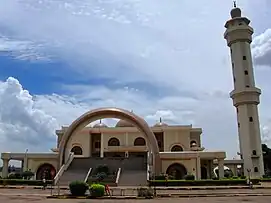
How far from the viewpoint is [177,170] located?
1853 inches

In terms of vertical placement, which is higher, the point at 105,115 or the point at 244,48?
the point at 244,48

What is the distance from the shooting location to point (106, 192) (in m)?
25.9

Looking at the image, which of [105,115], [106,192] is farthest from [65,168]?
[106,192]

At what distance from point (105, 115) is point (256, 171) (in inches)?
935

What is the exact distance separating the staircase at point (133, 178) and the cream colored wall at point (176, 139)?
55.3 feet

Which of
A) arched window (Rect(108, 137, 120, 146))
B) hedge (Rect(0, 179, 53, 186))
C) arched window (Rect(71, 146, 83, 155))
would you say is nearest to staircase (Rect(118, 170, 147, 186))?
hedge (Rect(0, 179, 53, 186))

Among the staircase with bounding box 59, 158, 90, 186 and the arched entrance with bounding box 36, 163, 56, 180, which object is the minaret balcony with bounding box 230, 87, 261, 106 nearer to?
the staircase with bounding box 59, 158, 90, 186

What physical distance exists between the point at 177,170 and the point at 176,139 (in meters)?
11.4

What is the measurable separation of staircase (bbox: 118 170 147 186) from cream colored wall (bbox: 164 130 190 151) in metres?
16.9

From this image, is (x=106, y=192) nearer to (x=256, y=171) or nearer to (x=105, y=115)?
(x=105, y=115)

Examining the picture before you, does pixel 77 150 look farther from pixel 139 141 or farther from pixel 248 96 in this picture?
pixel 248 96

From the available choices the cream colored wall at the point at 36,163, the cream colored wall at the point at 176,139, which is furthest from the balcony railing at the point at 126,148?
the cream colored wall at the point at 36,163

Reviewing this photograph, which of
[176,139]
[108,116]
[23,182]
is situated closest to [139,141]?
[176,139]

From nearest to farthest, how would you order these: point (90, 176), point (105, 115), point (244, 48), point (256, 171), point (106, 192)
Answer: point (106, 192) < point (90, 176) < point (105, 115) < point (256, 171) < point (244, 48)
